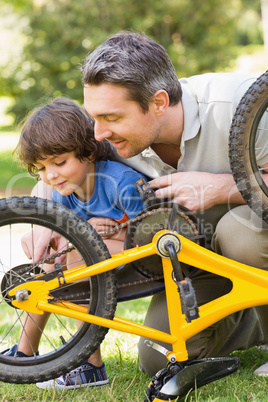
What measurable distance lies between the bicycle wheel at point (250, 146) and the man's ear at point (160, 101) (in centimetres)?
40

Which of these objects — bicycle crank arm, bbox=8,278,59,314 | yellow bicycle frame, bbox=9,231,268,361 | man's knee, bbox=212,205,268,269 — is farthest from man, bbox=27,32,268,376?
bicycle crank arm, bbox=8,278,59,314

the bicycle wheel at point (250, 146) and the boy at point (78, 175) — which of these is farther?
the boy at point (78, 175)

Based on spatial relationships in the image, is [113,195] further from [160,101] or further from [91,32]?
[91,32]

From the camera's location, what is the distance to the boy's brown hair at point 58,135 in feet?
7.99

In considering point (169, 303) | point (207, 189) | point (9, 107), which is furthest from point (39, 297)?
point (9, 107)

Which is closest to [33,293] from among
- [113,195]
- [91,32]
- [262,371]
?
[113,195]

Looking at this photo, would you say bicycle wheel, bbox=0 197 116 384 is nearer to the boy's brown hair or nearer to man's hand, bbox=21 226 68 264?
man's hand, bbox=21 226 68 264

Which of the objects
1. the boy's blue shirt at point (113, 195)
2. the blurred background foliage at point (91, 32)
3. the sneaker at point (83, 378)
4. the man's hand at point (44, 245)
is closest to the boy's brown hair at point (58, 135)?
the boy's blue shirt at point (113, 195)

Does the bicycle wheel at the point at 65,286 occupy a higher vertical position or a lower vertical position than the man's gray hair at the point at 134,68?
lower

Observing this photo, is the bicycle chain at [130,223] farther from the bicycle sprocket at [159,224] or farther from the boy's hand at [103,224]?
the boy's hand at [103,224]

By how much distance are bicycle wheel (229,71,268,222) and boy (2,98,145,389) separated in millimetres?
507

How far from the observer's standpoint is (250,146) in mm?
2111

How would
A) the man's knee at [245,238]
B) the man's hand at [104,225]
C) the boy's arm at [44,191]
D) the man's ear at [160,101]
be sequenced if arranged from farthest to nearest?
the boy's arm at [44,191], the man's hand at [104,225], the man's ear at [160,101], the man's knee at [245,238]

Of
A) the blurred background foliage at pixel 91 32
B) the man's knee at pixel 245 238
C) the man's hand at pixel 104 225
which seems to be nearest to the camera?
the man's knee at pixel 245 238
